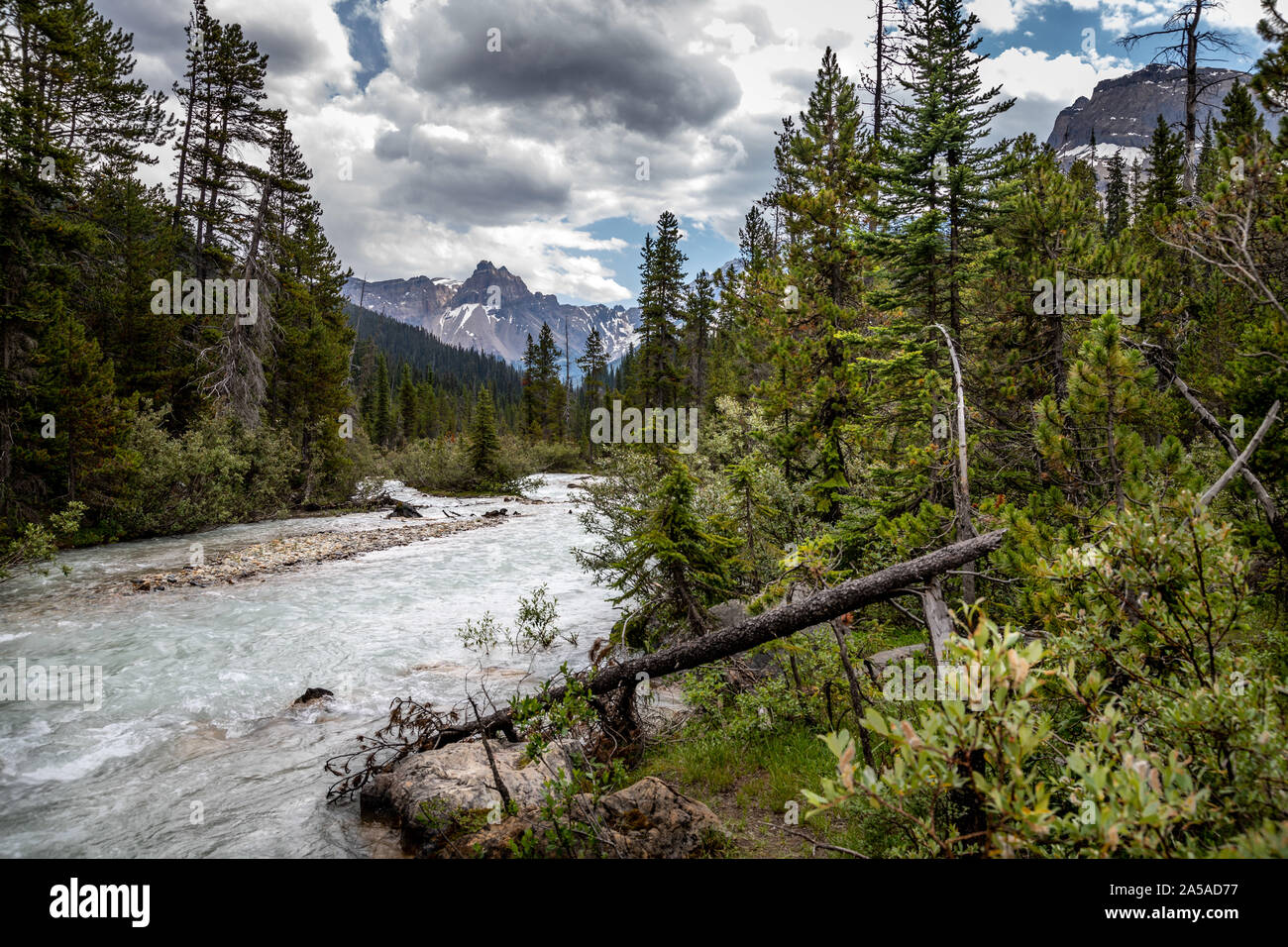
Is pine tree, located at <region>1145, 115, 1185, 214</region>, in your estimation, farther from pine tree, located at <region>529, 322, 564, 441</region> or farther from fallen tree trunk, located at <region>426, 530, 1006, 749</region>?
pine tree, located at <region>529, 322, 564, 441</region>

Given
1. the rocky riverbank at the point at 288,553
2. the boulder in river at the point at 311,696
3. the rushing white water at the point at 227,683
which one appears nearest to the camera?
the rushing white water at the point at 227,683

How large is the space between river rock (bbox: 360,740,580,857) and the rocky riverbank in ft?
40.7

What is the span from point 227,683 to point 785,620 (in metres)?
9.36

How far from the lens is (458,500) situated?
122 ft

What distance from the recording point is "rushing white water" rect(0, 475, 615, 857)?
18.1 feet

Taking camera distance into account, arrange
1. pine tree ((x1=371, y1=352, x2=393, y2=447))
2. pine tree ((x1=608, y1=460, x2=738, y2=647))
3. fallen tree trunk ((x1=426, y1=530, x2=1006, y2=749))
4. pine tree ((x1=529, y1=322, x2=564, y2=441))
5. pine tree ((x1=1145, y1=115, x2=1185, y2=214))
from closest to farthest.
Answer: fallen tree trunk ((x1=426, y1=530, x2=1006, y2=749))
pine tree ((x1=608, y1=460, x2=738, y2=647))
pine tree ((x1=1145, y1=115, x2=1185, y2=214))
pine tree ((x1=371, y1=352, x2=393, y2=447))
pine tree ((x1=529, y1=322, x2=564, y2=441))

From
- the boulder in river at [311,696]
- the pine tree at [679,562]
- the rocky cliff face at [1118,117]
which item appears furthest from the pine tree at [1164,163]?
Result: the rocky cliff face at [1118,117]

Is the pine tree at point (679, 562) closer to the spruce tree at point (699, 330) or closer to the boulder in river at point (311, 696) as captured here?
the boulder in river at point (311, 696)

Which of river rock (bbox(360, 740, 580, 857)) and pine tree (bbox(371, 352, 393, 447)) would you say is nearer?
river rock (bbox(360, 740, 580, 857))

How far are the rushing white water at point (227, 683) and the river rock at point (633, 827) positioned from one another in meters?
1.75

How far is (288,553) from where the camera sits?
18547 mm

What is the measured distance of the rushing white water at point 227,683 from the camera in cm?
552

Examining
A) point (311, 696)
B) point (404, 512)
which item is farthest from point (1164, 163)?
point (404, 512)

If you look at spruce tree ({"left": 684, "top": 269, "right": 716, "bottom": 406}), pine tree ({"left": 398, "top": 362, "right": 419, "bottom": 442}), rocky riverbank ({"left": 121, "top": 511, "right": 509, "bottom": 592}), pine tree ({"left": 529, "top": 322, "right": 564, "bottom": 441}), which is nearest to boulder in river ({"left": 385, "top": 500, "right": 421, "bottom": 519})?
rocky riverbank ({"left": 121, "top": 511, "right": 509, "bottom": 592})
